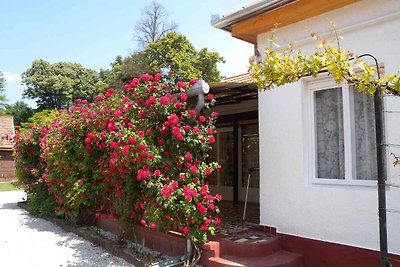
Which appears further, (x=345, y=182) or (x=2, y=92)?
(x=2, y=92)

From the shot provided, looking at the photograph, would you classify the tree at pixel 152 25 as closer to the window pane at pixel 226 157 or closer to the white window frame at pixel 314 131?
the window pane at pixel 226 157

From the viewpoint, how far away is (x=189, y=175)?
663cm

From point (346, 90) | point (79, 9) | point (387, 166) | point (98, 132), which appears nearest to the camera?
point (387, 166)

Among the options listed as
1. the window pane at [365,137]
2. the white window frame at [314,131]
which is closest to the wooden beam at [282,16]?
the white window frame at [314,131]

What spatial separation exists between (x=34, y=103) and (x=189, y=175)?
192ft

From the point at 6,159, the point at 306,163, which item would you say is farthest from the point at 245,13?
the point at 6,159

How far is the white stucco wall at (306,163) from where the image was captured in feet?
18.2

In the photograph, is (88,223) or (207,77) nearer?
(88,223)

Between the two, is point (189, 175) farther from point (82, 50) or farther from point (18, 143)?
point (82, 50)

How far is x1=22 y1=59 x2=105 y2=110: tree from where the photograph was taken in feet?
185

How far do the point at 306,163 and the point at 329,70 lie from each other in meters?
3.46

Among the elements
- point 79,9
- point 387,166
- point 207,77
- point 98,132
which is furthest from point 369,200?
point 207,77

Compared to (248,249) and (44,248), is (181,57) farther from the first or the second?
(248,249)

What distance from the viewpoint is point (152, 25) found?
→ 4378 cm
